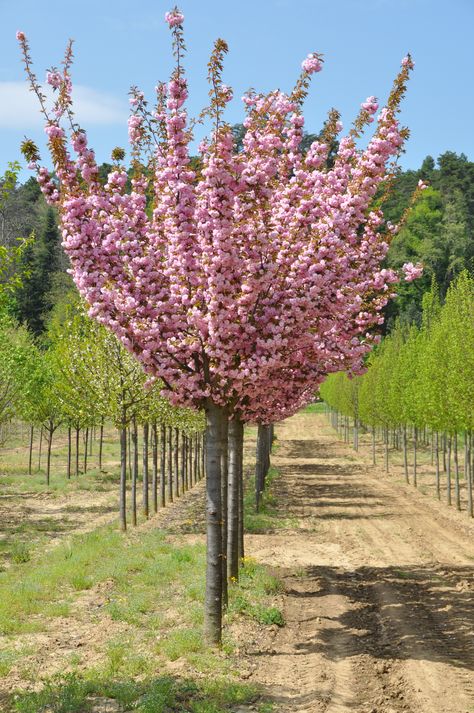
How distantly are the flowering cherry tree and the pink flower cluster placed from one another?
0.03m

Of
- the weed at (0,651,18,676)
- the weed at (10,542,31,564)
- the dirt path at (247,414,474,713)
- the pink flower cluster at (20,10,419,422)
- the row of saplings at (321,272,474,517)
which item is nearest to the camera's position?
the dirt path at (247,414,474,713)

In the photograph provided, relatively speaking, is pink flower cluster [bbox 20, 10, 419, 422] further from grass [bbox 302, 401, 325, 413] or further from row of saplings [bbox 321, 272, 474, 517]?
grass [bbox 302, 401, 325, 413]

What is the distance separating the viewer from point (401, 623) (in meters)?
15.0

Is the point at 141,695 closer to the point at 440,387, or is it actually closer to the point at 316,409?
the point at 440,387

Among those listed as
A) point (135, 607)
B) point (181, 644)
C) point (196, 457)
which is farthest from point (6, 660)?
point (196, 457)

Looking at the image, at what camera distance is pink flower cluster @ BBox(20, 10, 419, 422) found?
11891 millimetres

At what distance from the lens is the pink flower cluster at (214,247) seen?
11.9 m

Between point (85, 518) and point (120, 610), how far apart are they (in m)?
16.8

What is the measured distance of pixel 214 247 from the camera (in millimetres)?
11594

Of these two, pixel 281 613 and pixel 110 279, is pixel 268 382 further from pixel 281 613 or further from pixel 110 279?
pixel 281 613

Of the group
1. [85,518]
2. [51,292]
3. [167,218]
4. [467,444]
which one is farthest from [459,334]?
[51,292]

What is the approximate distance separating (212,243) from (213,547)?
522cm

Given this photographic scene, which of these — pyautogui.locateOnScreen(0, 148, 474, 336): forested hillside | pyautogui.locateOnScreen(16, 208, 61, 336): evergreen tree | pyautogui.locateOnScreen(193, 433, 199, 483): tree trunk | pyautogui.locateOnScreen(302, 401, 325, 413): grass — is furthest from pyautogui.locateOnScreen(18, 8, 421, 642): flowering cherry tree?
pyautogui.locateOnScreen(302, 401, 325, 413): grass

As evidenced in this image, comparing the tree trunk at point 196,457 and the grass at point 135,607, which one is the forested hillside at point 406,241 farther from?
the grass at point 135,607
